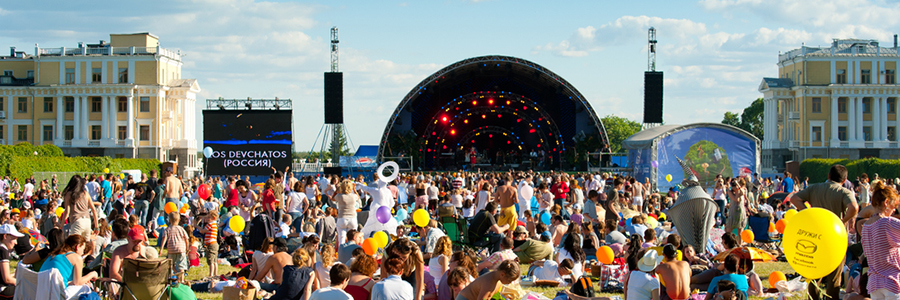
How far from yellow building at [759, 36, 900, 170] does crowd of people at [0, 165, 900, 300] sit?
37.7 metres

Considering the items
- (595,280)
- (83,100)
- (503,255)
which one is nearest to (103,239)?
(503,255)

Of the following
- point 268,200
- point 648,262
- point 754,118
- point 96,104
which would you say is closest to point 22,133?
point 96,104

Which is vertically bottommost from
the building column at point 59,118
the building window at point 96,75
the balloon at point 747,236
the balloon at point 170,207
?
the balloon at point 747,236

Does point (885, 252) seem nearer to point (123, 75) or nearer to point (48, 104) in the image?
point (123, 75)

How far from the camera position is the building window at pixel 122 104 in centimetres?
4659

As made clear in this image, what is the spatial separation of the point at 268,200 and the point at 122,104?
39.8m

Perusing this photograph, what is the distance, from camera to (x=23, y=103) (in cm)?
4678

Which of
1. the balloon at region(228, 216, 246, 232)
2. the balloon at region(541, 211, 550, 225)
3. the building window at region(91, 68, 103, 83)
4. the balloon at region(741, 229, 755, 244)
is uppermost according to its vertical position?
the building window at region(91, 68, 103, 83)

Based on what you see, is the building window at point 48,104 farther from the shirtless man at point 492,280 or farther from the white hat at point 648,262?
the white hat at point 648,262

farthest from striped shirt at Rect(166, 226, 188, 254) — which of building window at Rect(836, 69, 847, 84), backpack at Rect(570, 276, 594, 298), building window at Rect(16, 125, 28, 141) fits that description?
building window at Rect(836, 69, 847, 84)

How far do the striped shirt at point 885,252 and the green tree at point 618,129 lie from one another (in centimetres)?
8433

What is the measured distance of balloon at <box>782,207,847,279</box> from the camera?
5.16 m

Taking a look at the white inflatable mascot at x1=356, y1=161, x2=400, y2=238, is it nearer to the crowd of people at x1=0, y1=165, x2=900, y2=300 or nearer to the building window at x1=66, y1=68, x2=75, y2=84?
the crowd of people at x1=0, y1=165, x2=900, y2=300

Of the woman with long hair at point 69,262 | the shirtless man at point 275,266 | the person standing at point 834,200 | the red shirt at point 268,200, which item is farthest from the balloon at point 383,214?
the person standing at point 834,200
